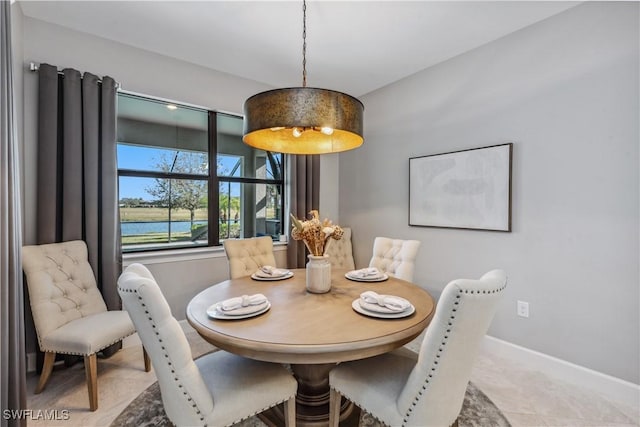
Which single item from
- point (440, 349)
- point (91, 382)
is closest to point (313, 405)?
point (440, 349)

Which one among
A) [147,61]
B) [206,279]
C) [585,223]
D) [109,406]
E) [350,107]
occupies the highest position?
[147,61]

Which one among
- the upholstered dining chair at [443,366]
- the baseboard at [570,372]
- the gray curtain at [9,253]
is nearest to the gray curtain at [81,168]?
the gray curtain at [9,253]

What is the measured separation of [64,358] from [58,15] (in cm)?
266

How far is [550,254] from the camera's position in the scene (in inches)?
92.9

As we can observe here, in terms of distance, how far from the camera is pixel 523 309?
2.51 meters

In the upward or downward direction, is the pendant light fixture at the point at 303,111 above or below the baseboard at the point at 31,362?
above

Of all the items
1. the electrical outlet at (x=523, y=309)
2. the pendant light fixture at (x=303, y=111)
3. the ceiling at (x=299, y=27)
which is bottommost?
the electrical outlet at (x=523, y=309)

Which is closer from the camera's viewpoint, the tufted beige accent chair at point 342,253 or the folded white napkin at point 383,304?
the folded white napkin at point 383,304

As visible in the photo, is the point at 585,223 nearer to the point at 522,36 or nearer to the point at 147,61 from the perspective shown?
the point at 522,36

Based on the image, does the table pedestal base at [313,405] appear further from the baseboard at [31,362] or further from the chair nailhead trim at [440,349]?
the baseboard at [31,362]

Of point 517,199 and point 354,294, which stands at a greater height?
point 517,199

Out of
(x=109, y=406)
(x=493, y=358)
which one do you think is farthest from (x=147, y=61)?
(x=493, y=358)

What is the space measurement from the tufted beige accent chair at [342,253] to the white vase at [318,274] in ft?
6.19

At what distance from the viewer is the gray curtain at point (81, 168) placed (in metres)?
2.34
